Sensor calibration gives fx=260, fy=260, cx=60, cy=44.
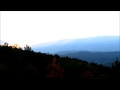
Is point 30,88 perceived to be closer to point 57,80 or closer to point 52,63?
point 57,80

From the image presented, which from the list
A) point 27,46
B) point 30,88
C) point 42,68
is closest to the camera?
point 30,88

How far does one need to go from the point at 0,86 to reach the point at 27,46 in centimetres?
6400

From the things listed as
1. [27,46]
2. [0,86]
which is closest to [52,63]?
[27,46]

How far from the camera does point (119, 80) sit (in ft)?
9.95

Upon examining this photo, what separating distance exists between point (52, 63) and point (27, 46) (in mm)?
11202

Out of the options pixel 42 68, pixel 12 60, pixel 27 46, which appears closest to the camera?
pixel 12 60
